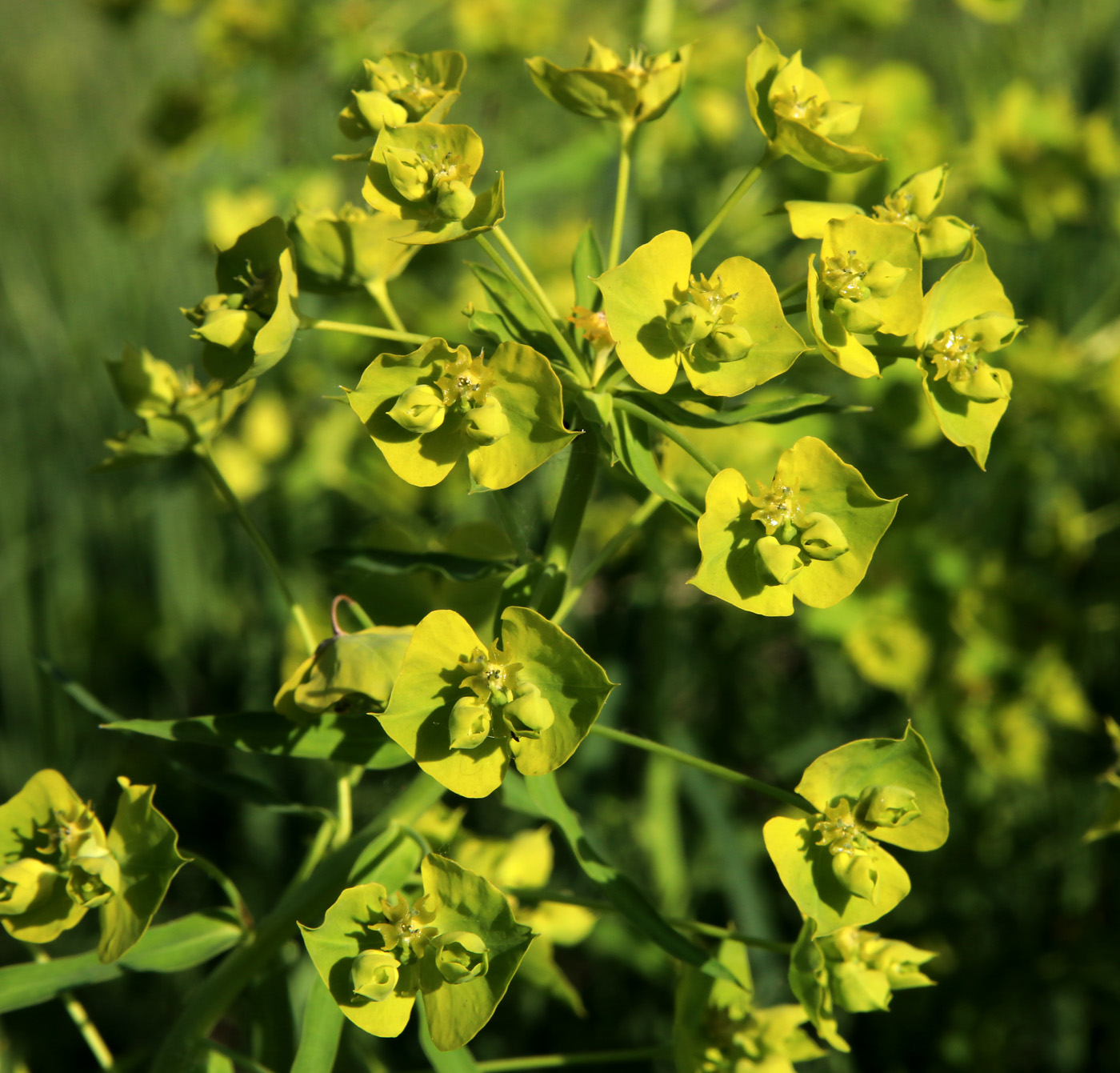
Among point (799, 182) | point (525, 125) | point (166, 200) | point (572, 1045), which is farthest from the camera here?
point (525, 125)

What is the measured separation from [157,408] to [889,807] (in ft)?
3.34

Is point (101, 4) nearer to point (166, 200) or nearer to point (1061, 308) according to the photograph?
point (166, 200)

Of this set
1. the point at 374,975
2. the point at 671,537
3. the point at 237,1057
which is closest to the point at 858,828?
the point at 374,975

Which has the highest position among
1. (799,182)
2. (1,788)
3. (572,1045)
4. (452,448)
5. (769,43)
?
(769,43)

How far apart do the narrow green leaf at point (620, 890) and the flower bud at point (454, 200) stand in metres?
0.59

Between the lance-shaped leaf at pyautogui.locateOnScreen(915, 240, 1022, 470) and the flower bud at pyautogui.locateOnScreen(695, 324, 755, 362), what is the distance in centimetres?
24

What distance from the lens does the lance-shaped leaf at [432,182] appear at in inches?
40.5

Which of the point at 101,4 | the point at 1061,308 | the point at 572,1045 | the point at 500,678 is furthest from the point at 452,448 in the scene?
the point at 101,4

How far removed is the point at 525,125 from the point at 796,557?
347 cm

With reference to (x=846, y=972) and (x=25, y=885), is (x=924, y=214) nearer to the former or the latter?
(x=846, y=972)

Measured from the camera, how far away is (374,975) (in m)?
0.96

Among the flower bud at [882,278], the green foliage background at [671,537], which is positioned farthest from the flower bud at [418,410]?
the green foliage background at [671,537]

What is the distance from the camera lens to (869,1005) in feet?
3.55

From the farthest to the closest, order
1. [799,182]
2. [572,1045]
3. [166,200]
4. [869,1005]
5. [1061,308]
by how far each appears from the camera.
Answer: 1. [166,200]
2. [1061,308]
3. [799,182]
4. [572,1045]
5. [869,1005]
